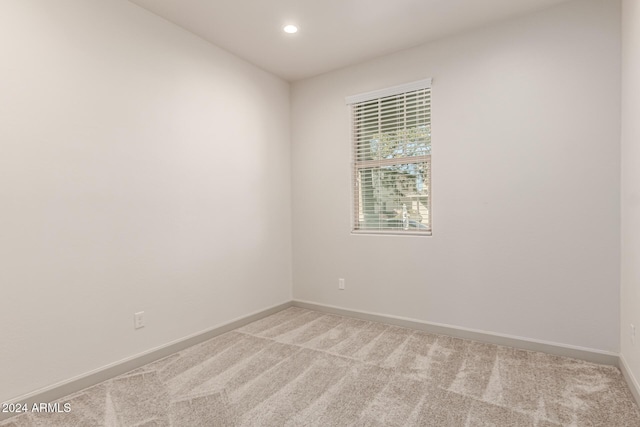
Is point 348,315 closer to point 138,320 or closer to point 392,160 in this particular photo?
point 392,160

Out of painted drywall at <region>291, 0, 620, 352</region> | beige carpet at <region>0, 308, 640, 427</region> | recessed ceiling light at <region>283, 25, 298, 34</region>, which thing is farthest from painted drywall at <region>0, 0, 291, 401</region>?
painted drywall at <region>291, 0, 620, 352</region>

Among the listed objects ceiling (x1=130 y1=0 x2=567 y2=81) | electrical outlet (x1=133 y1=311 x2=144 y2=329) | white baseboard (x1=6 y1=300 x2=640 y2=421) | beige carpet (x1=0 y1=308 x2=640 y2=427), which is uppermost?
ceiling (x1=130 y1=0 x2=567 y2=81)

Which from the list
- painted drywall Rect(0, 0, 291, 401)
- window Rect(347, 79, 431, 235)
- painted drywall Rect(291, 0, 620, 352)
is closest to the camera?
painted drywall Rect(0, 0, 291, 401)

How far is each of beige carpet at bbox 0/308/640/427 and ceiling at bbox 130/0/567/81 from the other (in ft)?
8.91

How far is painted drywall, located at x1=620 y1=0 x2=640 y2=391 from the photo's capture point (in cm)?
201

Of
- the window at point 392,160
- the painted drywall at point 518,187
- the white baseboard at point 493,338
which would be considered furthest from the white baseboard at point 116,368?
the window at point 392,160

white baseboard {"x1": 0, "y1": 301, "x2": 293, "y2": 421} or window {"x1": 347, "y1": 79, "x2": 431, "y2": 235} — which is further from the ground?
window {"x1": 347, "y1": 79, "x2": 431, "y2": 235}

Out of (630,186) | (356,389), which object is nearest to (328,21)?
(630,186)

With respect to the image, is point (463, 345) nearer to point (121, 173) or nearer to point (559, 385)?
point (559, 385)

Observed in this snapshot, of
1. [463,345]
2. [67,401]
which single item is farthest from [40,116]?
[463,345]

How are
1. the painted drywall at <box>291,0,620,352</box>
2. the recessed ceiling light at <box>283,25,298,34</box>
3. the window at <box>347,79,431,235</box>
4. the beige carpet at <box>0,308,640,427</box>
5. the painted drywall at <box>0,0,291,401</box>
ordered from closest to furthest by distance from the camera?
the beige carpet at <box>0,308,640,427</box>, the painted drywall at <box>0,0,291,401</box>, the painted drywall at <box>291,0,620,352</box>, the recessed ceiling light at <box>283,25,298,34</box>, the window at <box>347,79,431,235</box>

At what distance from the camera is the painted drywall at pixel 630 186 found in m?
2.01

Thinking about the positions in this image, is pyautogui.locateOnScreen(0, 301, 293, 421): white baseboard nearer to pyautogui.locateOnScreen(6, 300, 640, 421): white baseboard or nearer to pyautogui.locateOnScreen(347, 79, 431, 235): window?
pyautogui.locateOnScreen(6, 300, 640, 421): white baseboard

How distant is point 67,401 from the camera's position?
6.79 ft
